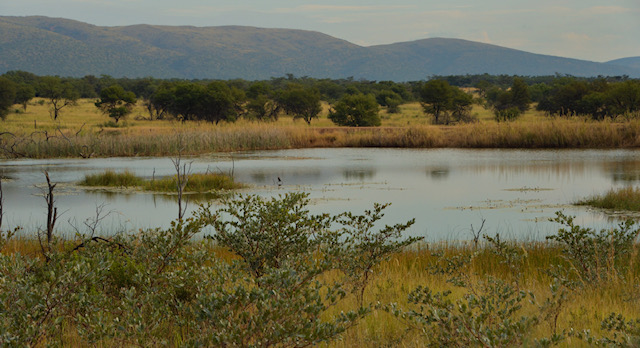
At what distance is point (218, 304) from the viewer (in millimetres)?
3512

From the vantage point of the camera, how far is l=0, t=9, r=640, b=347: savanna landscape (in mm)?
3818

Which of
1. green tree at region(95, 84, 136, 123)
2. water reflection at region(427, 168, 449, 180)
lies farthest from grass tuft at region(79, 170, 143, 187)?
green tree at region(95, 84, 136, 123)

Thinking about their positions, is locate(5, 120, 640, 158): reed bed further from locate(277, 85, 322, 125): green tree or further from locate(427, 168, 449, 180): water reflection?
locate(277, 85, 322, 125): green tree

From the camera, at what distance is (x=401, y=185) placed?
19.4 m

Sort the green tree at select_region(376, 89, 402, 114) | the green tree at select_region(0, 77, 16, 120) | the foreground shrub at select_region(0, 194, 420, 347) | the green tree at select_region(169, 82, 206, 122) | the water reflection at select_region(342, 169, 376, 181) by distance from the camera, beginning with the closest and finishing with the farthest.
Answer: the foreground shrub at select_region(0, 194, 420, 347) < the water reflection at select_region(342, 169, 376, 181) < the green tree at select_region(169, 82, 206, 122) < the green tree at select_region(0, 77, 16, 120) < the green tree at select_region(376, 89, 402, 114)

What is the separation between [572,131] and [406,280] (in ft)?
87.6

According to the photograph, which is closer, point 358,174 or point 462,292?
point 462,292

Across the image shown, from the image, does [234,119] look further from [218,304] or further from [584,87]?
[218,304]

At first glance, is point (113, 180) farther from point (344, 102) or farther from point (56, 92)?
point (56, 92)

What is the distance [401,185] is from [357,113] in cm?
2484

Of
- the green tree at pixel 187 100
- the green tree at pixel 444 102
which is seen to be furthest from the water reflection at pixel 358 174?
the green tree at pixel 187 100

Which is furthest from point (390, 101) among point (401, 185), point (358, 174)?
point (401, 185)

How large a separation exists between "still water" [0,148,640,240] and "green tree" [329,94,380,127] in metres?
11.9

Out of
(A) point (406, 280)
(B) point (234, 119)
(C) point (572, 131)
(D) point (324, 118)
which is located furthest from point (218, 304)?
(D) point (324, 118)
